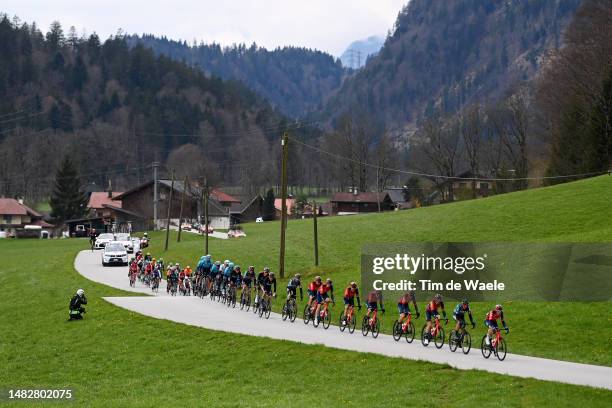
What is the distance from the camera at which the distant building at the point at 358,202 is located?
449ft

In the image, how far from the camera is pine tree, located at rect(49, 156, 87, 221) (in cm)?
13462

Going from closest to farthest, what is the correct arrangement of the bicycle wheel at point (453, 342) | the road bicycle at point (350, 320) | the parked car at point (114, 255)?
the bicycle wheel at point (453, 342)
the road bicycle at point (350, 320)
the parked car at point (114, 255)

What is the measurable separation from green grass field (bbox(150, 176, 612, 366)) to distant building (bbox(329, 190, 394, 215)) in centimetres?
5870

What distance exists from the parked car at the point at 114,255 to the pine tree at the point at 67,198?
248 ft

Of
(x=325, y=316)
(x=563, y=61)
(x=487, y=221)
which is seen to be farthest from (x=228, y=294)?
(x=563, y=61)

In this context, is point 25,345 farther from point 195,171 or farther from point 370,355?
point 195,171

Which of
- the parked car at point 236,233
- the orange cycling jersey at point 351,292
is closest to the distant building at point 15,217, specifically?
the parked car at point 236,233

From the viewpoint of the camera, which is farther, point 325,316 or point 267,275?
point 267,275

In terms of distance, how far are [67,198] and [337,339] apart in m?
114

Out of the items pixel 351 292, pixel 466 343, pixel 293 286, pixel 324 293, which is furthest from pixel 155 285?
pixel 466 343

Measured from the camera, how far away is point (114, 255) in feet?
201

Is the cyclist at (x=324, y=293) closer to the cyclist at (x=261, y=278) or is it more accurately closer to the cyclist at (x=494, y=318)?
the cyclist at (x=261, y=278)

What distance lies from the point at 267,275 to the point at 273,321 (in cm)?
184

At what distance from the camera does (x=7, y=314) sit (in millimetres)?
41344
